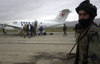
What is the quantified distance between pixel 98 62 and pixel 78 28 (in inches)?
23.0

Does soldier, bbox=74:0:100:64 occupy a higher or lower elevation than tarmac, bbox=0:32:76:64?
higher

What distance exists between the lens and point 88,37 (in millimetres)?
1832

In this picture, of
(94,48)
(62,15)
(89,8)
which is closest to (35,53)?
(89,8)

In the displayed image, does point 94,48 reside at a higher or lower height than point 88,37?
lower

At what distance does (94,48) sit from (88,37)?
16 cm

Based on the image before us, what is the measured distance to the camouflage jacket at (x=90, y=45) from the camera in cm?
171

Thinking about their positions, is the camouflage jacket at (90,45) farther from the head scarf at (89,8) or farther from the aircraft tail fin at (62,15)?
the aircraft tail fin at (62,15)

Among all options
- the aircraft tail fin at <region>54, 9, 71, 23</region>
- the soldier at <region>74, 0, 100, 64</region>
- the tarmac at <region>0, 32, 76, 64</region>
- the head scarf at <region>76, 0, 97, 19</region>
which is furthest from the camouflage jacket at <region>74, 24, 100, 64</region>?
the aircraft tail fin at <region>54, 9, 71, 23</region>

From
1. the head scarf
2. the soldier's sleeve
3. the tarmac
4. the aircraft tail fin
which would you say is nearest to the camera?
the soldier's sleeve

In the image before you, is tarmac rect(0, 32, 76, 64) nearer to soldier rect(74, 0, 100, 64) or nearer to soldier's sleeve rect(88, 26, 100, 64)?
soldier rect(74, 0, 100, 64)

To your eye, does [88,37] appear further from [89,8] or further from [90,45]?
[89,8]

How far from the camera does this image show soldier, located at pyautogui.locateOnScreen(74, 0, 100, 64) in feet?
5.64

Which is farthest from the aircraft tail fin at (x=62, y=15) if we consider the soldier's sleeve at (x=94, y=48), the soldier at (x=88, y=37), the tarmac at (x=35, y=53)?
the soldier's sleeve at (x=94, y=48)

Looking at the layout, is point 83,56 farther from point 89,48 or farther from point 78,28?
point 78,28
